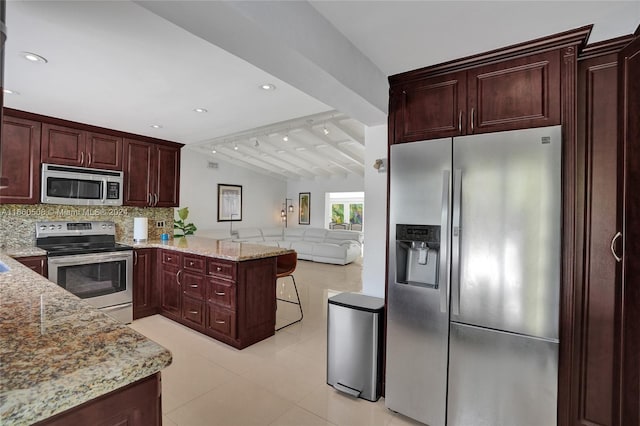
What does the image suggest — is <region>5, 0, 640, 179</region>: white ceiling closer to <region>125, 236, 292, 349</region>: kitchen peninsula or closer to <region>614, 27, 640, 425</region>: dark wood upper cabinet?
<region>614, 27, 640, 425</region>: dark wood upper cabinet

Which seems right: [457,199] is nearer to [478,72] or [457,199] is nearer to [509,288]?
[509,288]

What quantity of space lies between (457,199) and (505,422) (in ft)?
4.09

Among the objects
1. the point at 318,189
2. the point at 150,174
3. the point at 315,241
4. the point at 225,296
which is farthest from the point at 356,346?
the point at 318,189

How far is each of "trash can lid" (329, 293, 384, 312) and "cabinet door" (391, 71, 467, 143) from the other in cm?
117

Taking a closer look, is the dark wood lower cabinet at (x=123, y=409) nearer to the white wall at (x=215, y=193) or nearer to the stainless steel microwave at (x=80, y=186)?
the stainless steel microwave at (x=80, y=186)

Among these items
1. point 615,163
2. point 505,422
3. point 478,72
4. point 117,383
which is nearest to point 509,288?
point 505,422

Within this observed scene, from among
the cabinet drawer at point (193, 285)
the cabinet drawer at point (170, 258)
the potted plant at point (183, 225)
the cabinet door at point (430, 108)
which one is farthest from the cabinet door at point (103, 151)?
the cabinet door at point (430, 108)

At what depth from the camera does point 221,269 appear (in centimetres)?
301

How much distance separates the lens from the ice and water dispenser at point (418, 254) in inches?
76.2

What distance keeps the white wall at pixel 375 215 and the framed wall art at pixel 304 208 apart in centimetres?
814

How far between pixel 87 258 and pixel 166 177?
1480 millimetres

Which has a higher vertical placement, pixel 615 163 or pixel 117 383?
pixel 615 163

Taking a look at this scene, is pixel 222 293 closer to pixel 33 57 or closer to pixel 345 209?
pixel 33 57

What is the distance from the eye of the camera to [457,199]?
1.81 meters
